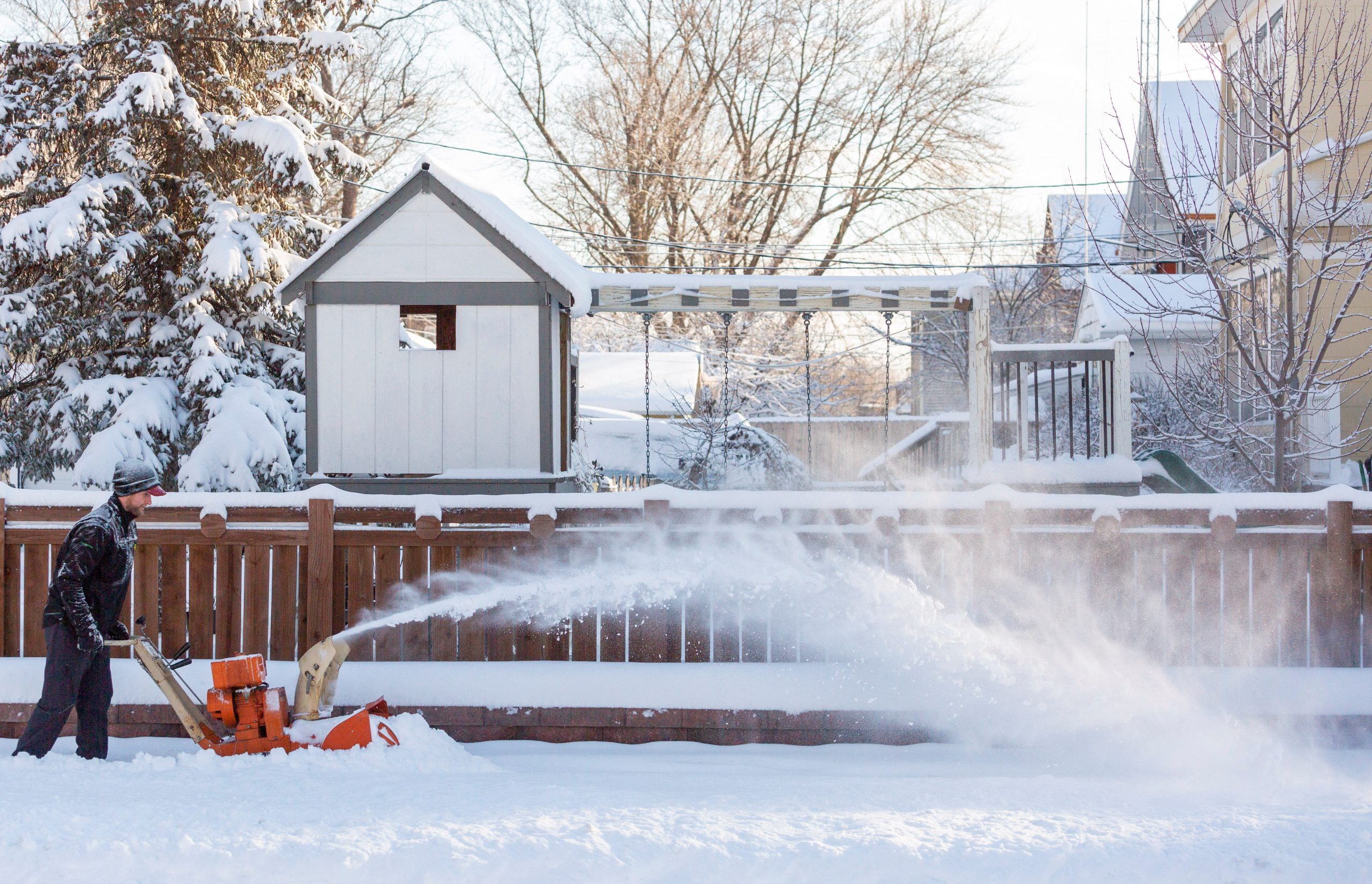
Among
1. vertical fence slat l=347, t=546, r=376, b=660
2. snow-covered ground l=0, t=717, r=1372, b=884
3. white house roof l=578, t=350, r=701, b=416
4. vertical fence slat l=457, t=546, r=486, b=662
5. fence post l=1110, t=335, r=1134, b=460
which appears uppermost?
white house roof l=578, t=350, r=701, b=416

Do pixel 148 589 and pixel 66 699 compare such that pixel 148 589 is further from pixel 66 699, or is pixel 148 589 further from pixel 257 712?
pixel 257 712

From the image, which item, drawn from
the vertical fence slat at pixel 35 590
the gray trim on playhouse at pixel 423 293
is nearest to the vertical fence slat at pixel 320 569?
the vertical fence slat at pixel 35 590

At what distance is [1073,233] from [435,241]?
85.5 ft

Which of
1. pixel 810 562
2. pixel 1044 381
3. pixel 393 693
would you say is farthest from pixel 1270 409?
pixel 1044 381

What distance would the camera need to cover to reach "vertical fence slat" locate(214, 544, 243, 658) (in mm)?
6973

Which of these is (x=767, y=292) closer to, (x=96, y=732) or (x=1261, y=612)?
(x=1261, y=612)

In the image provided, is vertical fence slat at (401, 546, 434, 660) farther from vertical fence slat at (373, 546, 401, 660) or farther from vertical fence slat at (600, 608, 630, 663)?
vertical fence slat at (600, 608, 630, 663)

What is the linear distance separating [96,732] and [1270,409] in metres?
8.09

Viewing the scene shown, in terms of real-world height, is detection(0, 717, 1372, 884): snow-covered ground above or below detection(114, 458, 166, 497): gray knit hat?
below

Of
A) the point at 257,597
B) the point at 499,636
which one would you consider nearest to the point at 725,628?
the point at 499,636

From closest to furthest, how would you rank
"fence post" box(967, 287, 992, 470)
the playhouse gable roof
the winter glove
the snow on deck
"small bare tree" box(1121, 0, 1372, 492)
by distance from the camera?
the winter glove → the snow on deck → "small bare tree" box(1121, 0, 1372, 492) → the playhouse gable roof → "fence post" box(967, 287, 992, 470)

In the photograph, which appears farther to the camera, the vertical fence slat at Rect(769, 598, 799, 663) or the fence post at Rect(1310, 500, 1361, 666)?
the vertical fence slat at Rect(769, 598, 799, 663)

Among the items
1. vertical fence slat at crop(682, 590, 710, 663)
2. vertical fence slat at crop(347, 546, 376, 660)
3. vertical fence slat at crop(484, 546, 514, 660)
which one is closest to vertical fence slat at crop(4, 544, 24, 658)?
vertical fence slat at crop(347, 546, 376, 660)

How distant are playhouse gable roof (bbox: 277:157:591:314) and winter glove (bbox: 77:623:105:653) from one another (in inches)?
200
